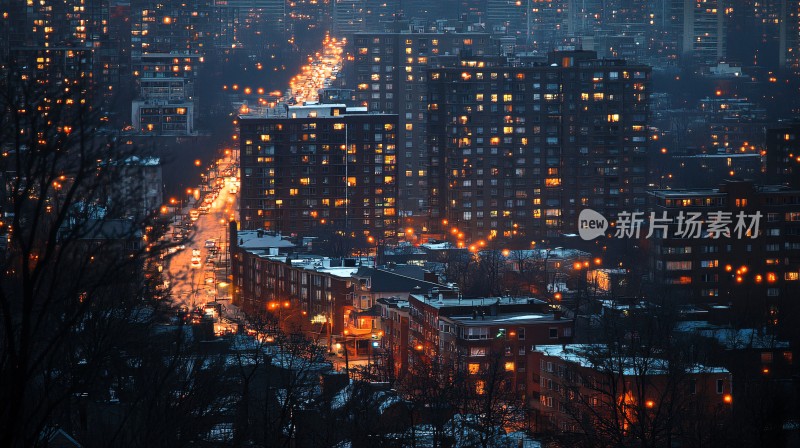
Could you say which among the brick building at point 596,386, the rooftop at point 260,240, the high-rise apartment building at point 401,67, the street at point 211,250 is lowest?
→ the street at point 211,250

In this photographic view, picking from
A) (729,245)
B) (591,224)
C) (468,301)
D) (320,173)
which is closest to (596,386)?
(468,301)

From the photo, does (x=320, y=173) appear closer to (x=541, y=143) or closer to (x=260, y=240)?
(x=541, y=143)

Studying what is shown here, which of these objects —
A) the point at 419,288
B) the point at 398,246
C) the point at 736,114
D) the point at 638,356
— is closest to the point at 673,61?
the point at 736,114

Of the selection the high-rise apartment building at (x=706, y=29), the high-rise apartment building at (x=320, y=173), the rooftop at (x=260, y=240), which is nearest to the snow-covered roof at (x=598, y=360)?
the rooftop at (x=260, y=240)

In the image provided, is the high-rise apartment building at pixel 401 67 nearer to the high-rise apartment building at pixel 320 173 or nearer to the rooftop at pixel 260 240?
the high-rise apartment building at pixel 320 173

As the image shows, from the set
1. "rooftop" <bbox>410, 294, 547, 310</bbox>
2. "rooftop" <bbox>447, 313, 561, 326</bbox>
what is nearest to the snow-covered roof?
"rooftop" <bbox>447, 313, 561, 326</bbox>

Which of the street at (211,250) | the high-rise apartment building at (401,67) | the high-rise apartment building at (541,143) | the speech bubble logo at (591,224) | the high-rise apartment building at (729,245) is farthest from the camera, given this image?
the high-rise apartment building at (401,67)
